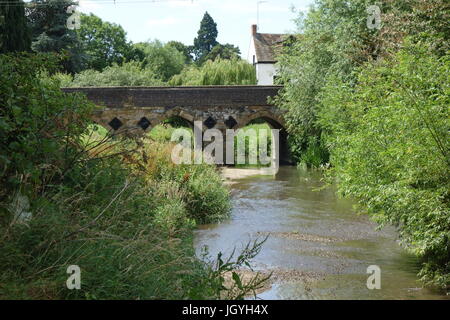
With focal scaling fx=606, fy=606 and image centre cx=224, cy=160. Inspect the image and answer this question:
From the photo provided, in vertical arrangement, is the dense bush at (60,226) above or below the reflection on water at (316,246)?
above

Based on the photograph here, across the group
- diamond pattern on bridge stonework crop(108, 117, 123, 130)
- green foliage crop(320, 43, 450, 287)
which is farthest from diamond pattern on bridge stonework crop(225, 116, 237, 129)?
green foliage crop(320, 43, 450, 287)

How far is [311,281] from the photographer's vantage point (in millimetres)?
8797

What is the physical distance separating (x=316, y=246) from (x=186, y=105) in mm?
15423

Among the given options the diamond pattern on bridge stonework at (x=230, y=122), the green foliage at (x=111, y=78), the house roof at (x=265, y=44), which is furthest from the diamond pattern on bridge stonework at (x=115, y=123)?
the house roof at (x=265, y=44)

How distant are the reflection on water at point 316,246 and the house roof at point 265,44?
26.3m

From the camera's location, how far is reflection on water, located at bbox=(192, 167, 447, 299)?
27.6 feet

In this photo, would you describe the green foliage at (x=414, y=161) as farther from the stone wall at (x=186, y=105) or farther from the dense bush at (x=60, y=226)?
the stone wall at (x=186, y=105)

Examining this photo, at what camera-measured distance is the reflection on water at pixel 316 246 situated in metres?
8.41

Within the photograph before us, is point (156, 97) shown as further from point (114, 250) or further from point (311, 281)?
point (114, 250)

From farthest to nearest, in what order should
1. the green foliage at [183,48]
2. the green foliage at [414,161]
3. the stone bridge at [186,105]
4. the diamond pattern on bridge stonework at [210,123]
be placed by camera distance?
the green foliage at [183,48] < the diamond pattern on bridge stonework at [210,123] < the stone bridge at [186,105] < the green foliage at [414,161]

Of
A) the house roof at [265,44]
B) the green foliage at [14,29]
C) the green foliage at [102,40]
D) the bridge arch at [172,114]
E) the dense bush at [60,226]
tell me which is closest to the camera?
the dense bush at [60,226]

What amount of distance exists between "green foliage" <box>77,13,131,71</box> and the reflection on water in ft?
111

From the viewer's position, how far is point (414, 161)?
816 cm

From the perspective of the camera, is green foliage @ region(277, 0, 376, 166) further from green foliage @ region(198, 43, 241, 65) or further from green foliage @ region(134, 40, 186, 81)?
green foliage @ region(198, 43, 241, 65)
